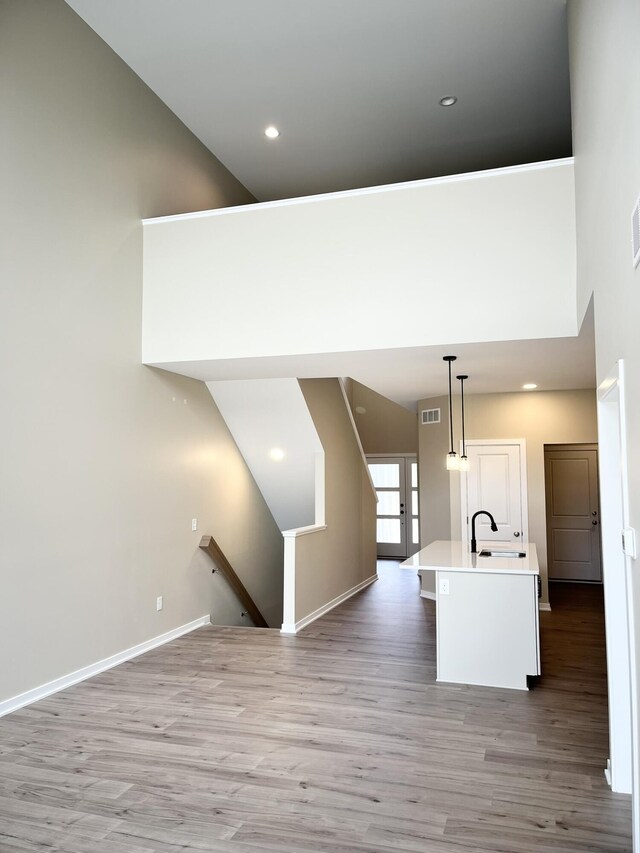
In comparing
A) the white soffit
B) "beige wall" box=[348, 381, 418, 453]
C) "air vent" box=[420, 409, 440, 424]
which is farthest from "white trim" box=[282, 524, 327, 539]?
"beige wall" box=[348, 381, 418, 453]

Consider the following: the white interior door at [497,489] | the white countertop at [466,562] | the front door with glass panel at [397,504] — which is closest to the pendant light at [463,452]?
the white interior door at [497,489]

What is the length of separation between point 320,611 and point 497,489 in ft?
8.67

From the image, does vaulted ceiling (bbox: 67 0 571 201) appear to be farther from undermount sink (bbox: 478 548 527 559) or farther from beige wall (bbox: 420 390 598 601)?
undermount sink (bbox: 478 548 527 559)

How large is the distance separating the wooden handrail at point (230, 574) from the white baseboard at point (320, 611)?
0.87m

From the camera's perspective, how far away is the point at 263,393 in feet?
23.1

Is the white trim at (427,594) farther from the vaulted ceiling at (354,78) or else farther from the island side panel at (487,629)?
the vaulted ceiling at (354,78)

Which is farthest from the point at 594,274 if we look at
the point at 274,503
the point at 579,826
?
the point at 274,503

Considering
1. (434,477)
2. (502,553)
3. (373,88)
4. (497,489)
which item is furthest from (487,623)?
(373,88)

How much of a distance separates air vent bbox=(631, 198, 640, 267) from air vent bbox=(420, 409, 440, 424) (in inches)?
245

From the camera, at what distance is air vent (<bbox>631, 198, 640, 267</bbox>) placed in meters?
2.12

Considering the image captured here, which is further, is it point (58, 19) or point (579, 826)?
point (58, 19)

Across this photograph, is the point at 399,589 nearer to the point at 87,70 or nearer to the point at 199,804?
the point at 199,804

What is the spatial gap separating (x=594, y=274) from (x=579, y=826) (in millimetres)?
2644

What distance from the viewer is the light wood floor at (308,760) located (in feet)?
8.92
